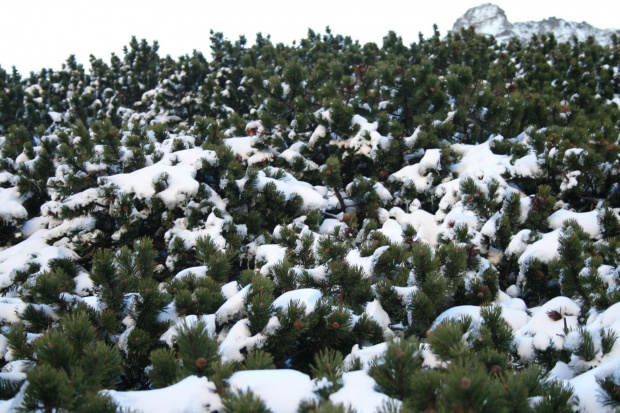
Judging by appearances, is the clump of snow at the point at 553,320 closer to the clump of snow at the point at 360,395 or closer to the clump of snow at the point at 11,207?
the clump of snow at the point at 360,395

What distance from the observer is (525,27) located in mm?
21016

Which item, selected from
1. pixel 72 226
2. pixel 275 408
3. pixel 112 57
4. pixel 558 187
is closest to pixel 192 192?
pixel 72 226

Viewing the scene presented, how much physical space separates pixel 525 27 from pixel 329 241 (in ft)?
76.5

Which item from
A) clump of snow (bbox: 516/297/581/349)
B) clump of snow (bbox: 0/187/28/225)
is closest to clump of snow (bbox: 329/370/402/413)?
clump of snow (bbox: 516/297/581/349)

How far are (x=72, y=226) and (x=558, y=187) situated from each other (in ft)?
18.3

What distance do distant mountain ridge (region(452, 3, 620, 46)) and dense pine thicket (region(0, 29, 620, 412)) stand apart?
40.1 feet

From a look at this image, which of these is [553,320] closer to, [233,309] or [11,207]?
[233,309]

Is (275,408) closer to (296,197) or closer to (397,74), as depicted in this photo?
(296,197)

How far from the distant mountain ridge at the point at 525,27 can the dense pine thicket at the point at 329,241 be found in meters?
12.2

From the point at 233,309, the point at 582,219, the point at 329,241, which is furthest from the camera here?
the point at 582,219

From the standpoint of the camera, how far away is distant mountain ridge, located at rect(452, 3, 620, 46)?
61.4 ft

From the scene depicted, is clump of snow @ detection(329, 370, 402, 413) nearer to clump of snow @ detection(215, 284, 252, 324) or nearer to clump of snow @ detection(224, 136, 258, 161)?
clump of snow @ detection(215, 284, 252, 324)

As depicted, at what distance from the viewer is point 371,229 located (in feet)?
12.9

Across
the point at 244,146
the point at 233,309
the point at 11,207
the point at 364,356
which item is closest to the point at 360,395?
the point at 364,356
